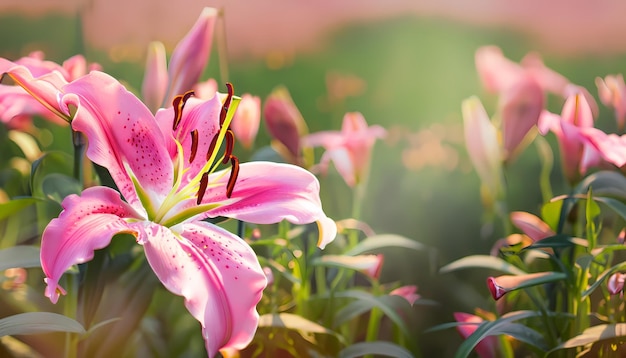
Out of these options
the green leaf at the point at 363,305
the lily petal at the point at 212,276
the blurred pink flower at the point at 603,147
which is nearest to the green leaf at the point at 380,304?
the green leaf at the point at 363,305

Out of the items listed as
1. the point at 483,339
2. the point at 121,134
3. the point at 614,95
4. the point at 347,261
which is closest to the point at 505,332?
the point at 483,339

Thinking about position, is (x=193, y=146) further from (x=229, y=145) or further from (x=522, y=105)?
(x=522, y=105)

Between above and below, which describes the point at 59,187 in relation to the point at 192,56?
below

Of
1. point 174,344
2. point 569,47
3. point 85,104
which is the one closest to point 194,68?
point 85,104

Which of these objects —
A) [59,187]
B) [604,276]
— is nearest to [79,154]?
[59,187]

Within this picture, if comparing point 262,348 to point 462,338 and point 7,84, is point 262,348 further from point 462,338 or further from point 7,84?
point 7,84

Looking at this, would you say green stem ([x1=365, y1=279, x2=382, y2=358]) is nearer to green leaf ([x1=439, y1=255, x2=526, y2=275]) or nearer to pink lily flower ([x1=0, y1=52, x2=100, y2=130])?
green leaf ([x1=439, y1=255, x2=526, y2=275])

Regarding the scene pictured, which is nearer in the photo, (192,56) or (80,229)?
(80,229)

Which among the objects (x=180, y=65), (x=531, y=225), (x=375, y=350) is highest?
(x=180, y=65)
